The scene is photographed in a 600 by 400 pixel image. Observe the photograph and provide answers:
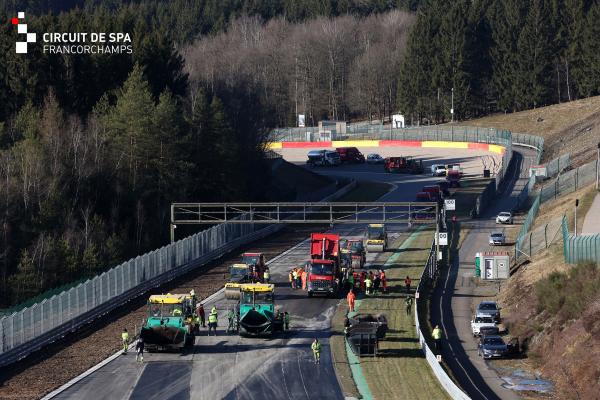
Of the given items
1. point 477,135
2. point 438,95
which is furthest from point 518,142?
point 438,95

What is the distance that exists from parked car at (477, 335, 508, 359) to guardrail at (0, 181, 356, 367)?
18618 millimetres

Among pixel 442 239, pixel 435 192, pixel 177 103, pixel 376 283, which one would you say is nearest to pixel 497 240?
pixel 442 239

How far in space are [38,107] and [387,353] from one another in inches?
2127

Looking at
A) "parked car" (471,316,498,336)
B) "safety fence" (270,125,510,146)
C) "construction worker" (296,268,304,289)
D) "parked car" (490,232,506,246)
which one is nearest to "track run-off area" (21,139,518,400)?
"construction worker" (296,268,304,289)

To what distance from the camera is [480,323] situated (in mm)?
52406

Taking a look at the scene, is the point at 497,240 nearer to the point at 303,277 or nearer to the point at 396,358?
the point at 303,277

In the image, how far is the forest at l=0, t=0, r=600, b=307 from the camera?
236 ft

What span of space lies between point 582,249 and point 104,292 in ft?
77.5

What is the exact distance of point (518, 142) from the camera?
14088cm

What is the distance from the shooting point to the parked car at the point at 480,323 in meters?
51.9

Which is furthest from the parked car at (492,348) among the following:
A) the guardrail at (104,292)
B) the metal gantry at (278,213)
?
the guardrail at (104,292)

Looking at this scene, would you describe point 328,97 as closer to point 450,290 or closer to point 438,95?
point 438,95

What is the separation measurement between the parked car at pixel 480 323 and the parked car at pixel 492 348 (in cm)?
322

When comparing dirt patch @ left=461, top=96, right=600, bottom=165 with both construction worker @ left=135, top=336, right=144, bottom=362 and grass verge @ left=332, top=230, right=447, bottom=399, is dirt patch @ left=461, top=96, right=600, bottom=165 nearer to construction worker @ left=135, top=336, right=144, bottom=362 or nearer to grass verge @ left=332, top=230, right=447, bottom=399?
grass verge @ left=332, top=230, right=447, bottom=399
